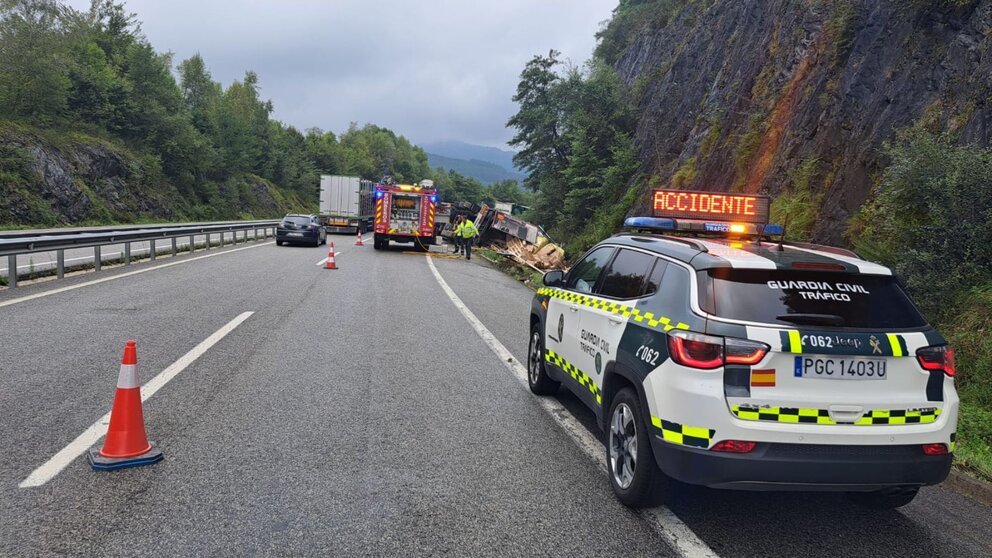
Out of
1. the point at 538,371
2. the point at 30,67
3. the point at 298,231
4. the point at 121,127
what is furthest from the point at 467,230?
the point at 121,127

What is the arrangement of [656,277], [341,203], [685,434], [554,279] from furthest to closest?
[341,203] < [554,279] < [656,277] < [685,434]

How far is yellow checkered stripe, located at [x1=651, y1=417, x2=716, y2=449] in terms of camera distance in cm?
354

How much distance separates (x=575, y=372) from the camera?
5395 mm

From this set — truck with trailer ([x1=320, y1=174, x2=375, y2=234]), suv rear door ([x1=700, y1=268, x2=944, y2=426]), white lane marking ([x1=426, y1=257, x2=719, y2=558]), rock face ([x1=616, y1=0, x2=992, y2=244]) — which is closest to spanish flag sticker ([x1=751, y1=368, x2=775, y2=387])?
suv rear door ([x1=700, y1=268, x2=944, y2=426])

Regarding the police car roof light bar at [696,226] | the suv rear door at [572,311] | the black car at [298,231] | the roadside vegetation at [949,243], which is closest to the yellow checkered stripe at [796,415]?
the suv rear door at [572,311]

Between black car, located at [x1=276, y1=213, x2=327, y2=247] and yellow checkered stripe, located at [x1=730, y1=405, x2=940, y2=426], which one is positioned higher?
yellow checkered stripe, located at [x1=730, y1=405, x2=940, y2=426]

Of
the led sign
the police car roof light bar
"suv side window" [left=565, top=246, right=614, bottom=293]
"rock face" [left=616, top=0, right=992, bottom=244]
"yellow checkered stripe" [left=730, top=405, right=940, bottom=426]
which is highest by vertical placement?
"rock face" [left=616, top=0, right=992, bottom=244]

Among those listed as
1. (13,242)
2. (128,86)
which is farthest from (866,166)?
(128,86)

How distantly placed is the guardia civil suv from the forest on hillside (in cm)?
3596

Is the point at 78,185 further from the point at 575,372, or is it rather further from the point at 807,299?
the point at 807,299

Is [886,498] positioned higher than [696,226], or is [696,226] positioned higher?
[696,226]

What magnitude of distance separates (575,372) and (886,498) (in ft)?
7.37

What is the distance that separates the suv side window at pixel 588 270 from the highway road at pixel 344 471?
1168 millimetres

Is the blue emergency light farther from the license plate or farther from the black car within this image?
the black car
